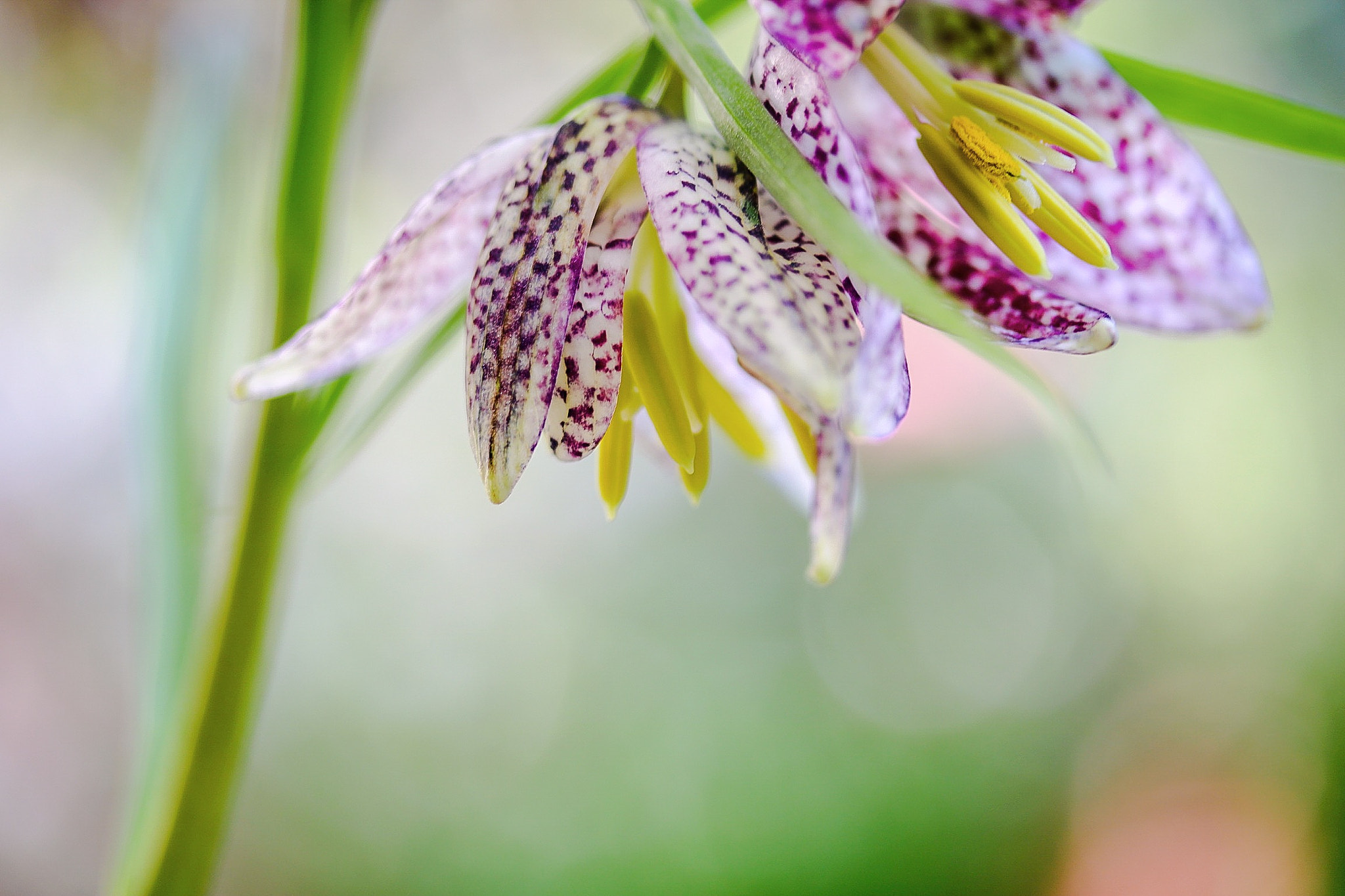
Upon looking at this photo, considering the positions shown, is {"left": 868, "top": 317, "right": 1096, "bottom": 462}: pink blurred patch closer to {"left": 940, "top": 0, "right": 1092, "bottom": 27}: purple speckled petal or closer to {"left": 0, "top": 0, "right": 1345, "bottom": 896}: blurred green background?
{"left": 0, "top": 0, "right": 1345, "bottom": 896}: blurred green background

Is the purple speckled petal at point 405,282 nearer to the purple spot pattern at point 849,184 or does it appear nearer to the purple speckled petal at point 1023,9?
the purple spot pattern at point 849,184

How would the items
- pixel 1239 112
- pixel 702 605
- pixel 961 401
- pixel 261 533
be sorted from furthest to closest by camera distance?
pixel 702 605 → pixel 961 401 → pixel 261 533 → pixel 1239 112

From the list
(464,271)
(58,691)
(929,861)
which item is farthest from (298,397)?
(929,861)

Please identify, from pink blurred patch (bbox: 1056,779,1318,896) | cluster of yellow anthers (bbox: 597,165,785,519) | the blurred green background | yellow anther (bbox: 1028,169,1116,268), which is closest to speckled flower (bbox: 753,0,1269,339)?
yellow anther (bbox: 1028,169,1116,268)

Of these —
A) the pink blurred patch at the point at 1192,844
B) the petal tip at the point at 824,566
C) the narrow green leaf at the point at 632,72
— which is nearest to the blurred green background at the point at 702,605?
the pink blurred patch at the point at 1192,844

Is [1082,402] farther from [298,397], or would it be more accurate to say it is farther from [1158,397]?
[298,397]

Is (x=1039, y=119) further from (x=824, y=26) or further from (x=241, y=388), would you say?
(x=241, y=388)

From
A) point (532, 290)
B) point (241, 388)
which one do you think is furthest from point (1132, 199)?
point (241, 388)
